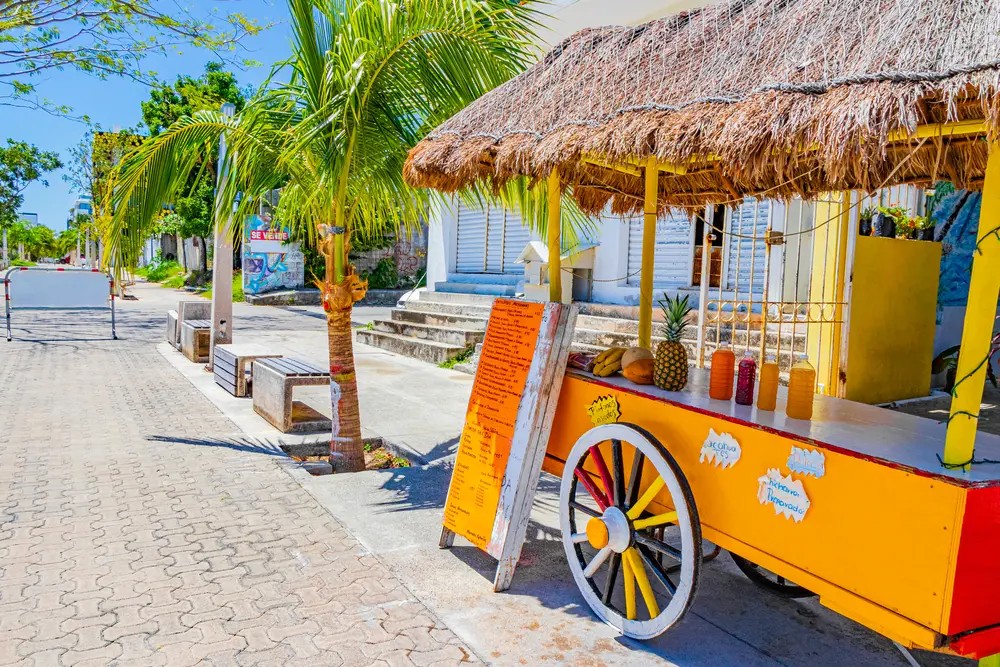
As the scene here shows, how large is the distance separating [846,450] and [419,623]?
207 cm

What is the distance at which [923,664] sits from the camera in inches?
126

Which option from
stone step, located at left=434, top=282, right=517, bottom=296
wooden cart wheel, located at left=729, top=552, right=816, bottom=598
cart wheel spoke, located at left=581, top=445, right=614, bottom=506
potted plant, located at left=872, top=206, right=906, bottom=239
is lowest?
wooden cart wheel, located at left=729, top=552, right=816, bottom=598

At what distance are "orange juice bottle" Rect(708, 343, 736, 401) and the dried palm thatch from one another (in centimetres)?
90

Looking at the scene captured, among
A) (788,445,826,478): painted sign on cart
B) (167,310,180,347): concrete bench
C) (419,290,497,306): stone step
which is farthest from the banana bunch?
(167,310,180,347): concrete bench

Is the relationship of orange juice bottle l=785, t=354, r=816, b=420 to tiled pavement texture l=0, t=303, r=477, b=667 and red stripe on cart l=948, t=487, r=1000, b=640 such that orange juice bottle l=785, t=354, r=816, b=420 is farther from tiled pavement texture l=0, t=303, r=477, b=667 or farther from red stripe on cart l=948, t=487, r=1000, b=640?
tiled pavement texture l=0, t=303, r=477, b=667

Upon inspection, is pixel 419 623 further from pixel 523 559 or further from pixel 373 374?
pixel 373 374

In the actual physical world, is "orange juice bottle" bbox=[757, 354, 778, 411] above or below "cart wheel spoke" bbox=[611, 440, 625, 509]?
above

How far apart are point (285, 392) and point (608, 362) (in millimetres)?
4002

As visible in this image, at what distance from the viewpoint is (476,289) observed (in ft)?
48.3

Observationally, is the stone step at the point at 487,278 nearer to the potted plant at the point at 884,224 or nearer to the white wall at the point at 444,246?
the white wall at the point at 444,246

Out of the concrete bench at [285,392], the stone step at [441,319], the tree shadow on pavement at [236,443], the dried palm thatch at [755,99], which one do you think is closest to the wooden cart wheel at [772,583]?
the dried palm thatch at [755,99]

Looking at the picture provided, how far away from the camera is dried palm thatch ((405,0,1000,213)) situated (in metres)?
2.47

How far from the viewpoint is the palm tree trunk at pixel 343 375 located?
222 inches

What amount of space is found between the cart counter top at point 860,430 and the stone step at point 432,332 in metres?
7.94
